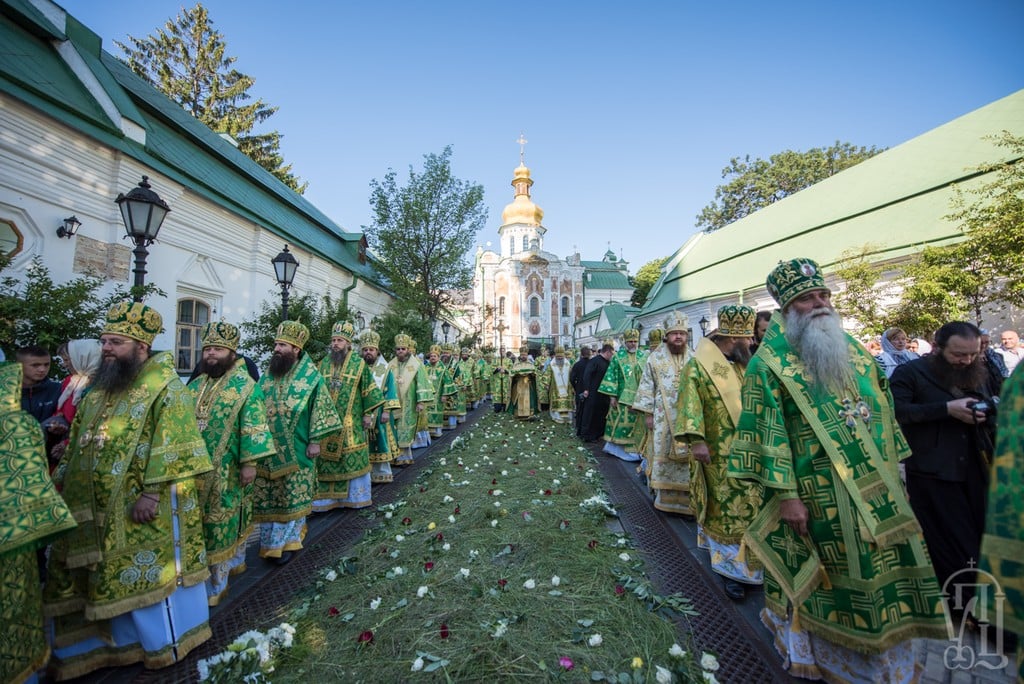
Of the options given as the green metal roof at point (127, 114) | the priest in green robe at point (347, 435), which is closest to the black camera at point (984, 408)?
the priest in green robe at point (347, 435)

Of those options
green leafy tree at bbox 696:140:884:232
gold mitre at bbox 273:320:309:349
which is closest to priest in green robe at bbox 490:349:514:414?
gold mitre at bbox 273:320:309:349

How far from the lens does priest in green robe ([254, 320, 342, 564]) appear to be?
13.4 ft

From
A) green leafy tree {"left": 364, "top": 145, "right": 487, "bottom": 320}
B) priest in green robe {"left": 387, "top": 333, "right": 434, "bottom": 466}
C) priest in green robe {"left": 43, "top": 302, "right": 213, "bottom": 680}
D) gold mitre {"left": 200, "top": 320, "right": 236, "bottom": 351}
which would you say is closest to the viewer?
priest in green robe {"left": 43, "top": 302, "right": 213, "bottom": 680}

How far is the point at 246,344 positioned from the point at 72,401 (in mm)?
5646

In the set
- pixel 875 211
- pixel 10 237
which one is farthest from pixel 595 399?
pixel 875 211

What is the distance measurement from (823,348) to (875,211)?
1807cm

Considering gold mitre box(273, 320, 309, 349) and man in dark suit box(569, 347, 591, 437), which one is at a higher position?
gold mitre box(273, 320, 309, 349)

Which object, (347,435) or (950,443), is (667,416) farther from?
(347,435)

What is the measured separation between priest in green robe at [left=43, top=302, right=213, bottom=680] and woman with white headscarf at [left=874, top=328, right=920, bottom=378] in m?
6.58

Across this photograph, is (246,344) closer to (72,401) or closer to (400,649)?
(72,401)

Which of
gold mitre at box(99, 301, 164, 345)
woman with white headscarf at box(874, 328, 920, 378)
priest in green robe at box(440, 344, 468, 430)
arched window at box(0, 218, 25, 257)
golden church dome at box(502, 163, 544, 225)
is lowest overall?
priest in green robe at box(440, 344, 468, 430)

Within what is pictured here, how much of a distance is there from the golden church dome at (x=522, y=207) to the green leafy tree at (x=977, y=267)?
54.4 meters

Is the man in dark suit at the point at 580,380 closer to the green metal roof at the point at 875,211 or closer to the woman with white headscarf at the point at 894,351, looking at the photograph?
the woman with white headscarf at the point at 894,351

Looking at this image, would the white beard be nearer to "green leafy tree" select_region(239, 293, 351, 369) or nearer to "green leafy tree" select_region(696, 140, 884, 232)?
"green leafy tree" select_region(239, 293, 351, 369)
